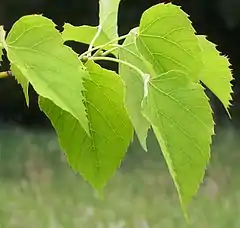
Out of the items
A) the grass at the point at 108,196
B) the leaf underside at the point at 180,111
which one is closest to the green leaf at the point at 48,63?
the leaf underside at the point at 180,111

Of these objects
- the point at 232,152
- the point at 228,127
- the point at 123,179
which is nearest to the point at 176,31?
the point at 123,179

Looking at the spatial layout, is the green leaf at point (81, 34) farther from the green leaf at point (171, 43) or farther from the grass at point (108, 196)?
the grass at point (108, 196)

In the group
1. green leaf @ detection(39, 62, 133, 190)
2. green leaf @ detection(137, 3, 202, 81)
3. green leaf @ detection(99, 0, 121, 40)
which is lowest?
green leaf @ detection(39, 62, 133, 190)

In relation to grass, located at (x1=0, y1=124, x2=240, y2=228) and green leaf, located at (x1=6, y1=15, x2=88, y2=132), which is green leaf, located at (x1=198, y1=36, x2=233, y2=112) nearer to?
green leaf, located at (x1=6, y1=15, x2=88, y2=132)

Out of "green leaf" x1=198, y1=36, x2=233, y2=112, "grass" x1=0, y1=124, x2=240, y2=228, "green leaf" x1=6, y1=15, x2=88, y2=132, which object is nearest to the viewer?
"green leaf" x1=6, y1=15, x2=88, y2=132

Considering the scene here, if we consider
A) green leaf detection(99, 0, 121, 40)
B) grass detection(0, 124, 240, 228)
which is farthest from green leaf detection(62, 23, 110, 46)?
grass detection(0, 124, 240, 228)

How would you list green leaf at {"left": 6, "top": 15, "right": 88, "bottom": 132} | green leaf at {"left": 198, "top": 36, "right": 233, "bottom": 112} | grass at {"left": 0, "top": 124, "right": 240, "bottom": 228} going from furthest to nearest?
grass at {"left": 0, "top": 124, "right": 240, "bottom": 228} → green leaf at {"left": 198, "top": 36, "right": 233, "bottom": 112} → green leaf at {"left": 6, "top": 15, "right": 88, "bottom": 132}

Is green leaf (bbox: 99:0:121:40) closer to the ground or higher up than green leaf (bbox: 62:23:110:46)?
higher up
